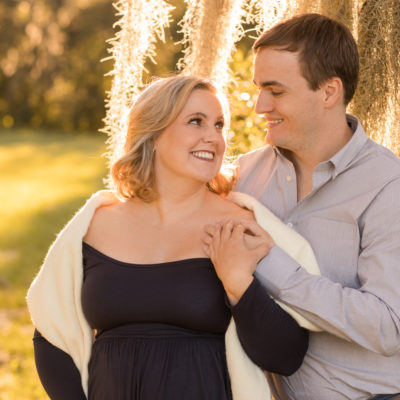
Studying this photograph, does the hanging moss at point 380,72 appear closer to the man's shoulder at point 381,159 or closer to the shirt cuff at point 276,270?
the man's shoulder at point 381,159

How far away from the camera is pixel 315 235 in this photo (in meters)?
2.38

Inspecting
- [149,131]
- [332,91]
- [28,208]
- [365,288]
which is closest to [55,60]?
[28,208]

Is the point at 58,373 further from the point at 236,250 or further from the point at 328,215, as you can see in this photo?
the point at 328,215

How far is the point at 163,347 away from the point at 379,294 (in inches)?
28.5

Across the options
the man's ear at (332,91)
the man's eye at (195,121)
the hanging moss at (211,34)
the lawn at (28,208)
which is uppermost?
the hanging moss at (211,34)

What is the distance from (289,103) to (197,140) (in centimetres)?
36

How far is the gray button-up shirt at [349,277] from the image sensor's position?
215 centimetres

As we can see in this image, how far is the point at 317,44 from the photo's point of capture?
2486mm

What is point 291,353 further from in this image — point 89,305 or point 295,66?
point 295,66

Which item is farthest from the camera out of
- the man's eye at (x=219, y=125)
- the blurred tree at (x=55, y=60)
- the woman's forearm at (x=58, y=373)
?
the blurred tree at (x=55, y=60)

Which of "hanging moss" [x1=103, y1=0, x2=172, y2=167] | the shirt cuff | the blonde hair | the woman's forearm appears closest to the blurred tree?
"hanging moss" [x1=103, y1=0, x2=172, y2=167]

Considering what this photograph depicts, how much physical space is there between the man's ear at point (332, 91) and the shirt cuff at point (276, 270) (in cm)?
60

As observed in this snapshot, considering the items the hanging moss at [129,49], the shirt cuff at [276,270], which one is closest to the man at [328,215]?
the shirt cuff at [276,270]

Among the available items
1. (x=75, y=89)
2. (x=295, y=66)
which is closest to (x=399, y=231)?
(x=295, y=66)
